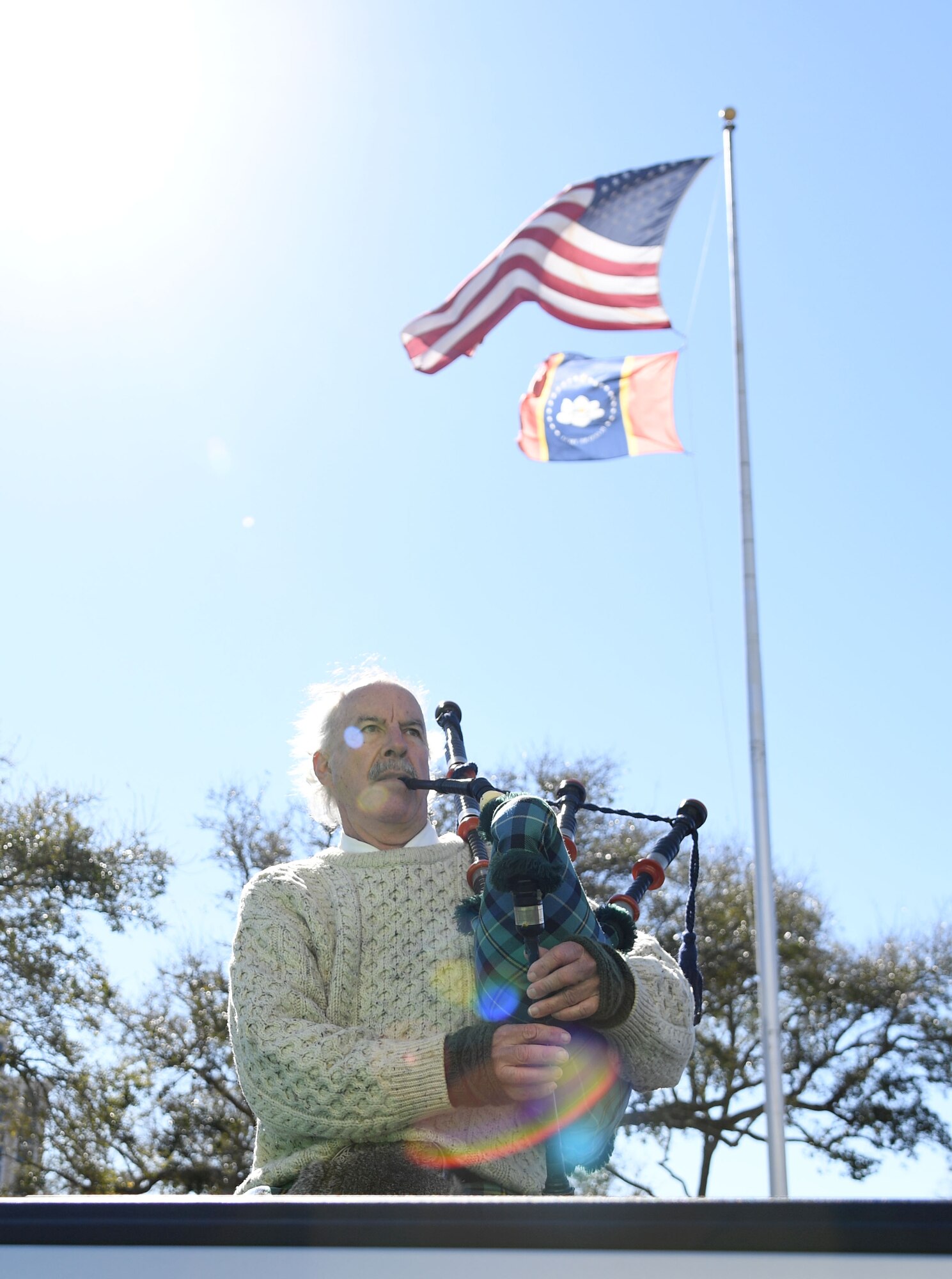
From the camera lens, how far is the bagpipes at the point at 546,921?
2.26m

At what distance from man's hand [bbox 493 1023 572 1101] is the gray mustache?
3.15ft

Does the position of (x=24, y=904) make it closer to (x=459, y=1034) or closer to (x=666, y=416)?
(x=666, y=416)

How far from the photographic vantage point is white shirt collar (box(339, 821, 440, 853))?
3068 millimetres

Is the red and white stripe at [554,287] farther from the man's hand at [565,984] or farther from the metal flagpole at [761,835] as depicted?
the man's hand at [565,984]

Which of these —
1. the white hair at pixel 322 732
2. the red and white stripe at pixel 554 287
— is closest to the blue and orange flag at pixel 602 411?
the red and white stripe at pixel 554 287

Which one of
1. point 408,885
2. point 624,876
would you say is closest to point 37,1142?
point 624,876

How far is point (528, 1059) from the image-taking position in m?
2.23

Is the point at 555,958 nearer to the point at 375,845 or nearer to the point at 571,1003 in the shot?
the point at 571,1003

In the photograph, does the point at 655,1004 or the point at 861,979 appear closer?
the point at 655,1004

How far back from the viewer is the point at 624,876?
15.2 m

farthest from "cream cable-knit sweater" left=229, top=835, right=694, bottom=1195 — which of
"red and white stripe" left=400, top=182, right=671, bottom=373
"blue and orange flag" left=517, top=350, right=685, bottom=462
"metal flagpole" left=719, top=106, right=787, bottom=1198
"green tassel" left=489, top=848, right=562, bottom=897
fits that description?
"blue and orange flag" left=517, top=350, right=685, bottom=462

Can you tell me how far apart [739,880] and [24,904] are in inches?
353

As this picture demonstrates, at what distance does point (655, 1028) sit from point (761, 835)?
21.0ft

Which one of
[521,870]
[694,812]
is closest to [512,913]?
[521,870]
